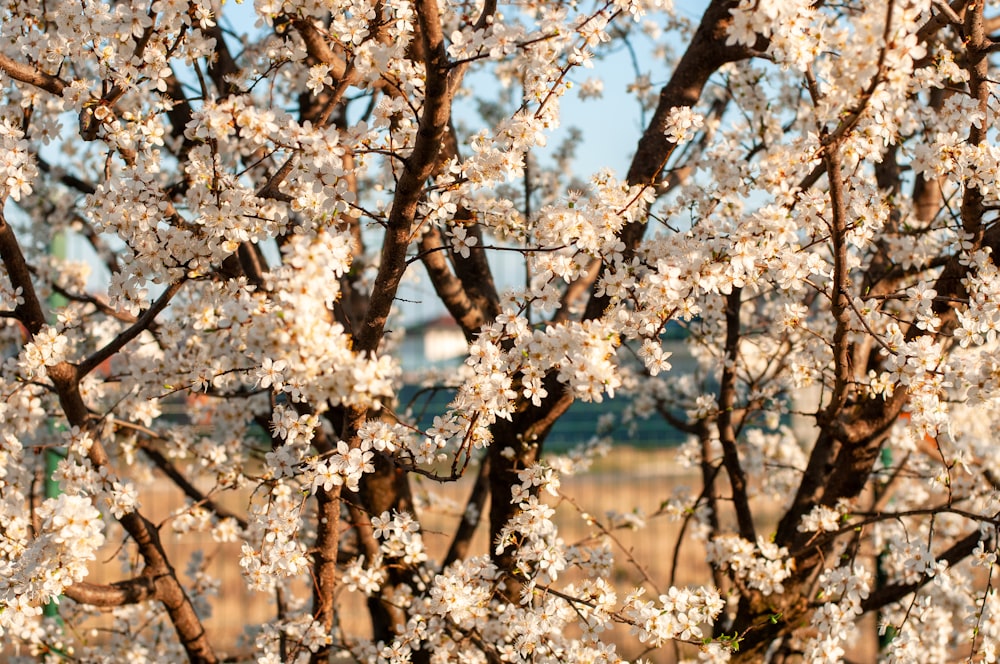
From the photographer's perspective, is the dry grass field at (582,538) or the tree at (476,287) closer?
the tree at (476,287)

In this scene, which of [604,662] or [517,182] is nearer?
[604,662]

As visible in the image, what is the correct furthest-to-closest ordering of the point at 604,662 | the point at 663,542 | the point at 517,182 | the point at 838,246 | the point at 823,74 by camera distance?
the point at 663,542, the point at 517,182, the point at 604,662, the point at 838,246, the point at 823,74

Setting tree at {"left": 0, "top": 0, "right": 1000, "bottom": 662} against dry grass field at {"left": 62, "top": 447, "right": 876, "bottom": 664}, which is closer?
tree at {"left": 0, "top": 0, "right": 1000, "bottom": 662}

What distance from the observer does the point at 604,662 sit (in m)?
2.41

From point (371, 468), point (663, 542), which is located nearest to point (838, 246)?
point (371, 468)

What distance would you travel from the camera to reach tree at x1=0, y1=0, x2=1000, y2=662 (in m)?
1.92

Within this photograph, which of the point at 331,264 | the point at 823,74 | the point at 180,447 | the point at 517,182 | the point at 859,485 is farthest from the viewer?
the point at 517,182

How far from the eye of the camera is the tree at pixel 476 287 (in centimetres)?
192

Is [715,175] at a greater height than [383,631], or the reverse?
[715,175]

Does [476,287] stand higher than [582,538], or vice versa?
[476,287]

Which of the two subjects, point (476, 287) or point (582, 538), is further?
point (582, 538)

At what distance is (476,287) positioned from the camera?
310 cm

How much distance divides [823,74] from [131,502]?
2.04 metres

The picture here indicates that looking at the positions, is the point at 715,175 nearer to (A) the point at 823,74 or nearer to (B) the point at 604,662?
(A) the point at 823,74
